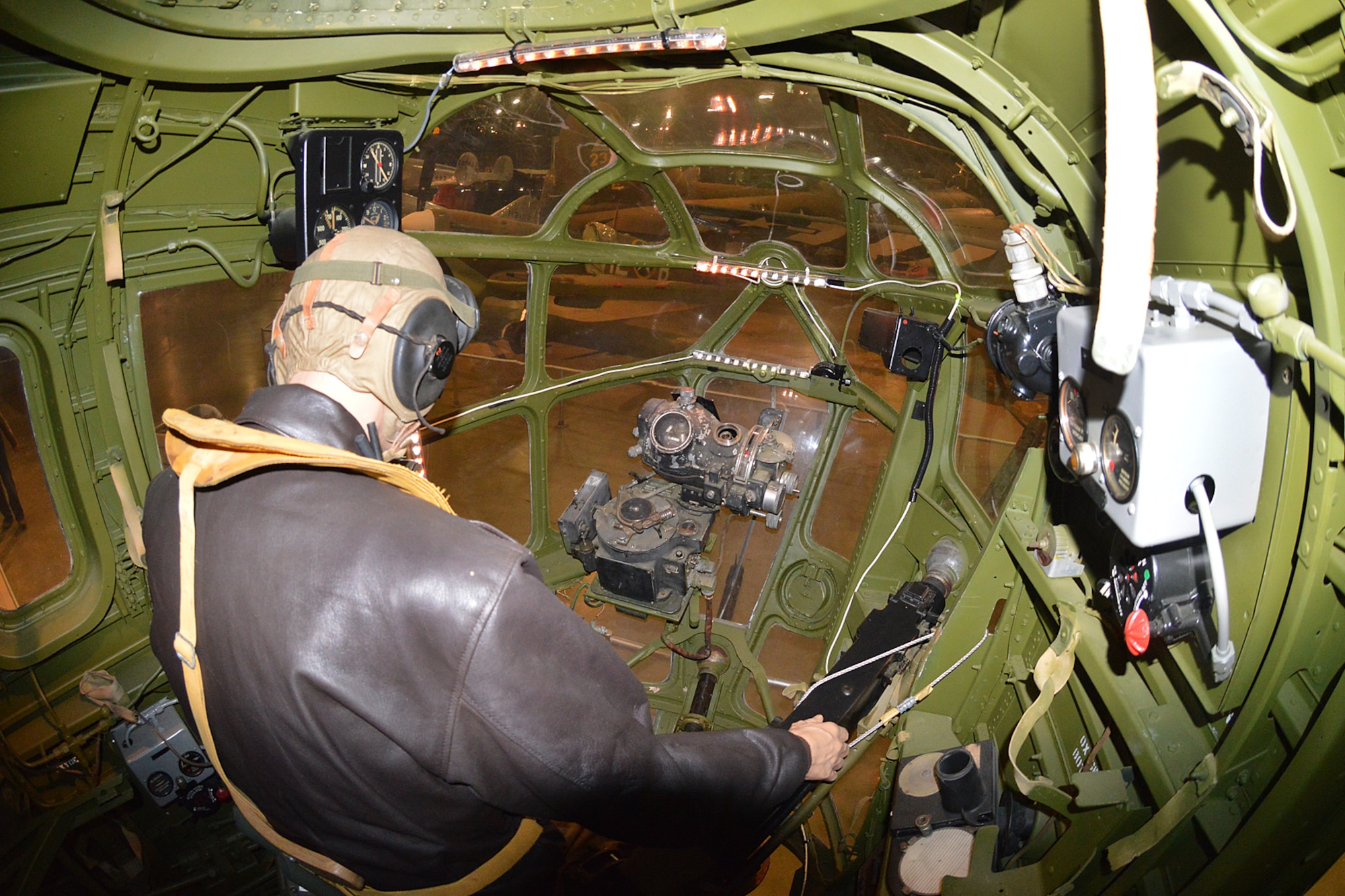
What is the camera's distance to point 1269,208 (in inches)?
54.1

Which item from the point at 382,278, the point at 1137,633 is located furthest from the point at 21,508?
the point at 1137,633

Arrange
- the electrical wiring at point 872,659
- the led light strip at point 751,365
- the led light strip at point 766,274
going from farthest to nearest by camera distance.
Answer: the led light strip at point 751,365, the led light strip at point 766,274, the electrical wiring at point 872,659

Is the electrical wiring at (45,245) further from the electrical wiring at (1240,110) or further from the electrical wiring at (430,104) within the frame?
the electrical wiring at (1240,110)

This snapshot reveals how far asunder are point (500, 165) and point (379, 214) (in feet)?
2.98

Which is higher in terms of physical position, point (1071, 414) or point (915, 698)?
point (1071, 414)

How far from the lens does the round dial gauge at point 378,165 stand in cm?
301

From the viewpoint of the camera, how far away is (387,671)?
1.33m

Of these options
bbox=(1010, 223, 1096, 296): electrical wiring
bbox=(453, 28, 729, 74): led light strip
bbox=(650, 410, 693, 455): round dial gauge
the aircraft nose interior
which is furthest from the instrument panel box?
bbox=(1010, 223, 1096, 296): electrical wiring

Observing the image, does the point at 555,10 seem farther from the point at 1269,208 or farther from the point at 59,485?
the point at 59,485

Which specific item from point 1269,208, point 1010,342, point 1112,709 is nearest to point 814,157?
point 1010,342

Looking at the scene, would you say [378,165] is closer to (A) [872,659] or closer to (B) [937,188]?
(B) [937,188]

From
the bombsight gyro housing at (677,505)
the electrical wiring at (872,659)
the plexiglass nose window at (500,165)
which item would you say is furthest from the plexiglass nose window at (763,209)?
the electrical wiring at (872,659)

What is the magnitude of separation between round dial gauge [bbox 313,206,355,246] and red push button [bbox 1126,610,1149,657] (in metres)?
2.85

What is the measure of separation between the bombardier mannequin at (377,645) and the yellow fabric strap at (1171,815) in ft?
2.74
